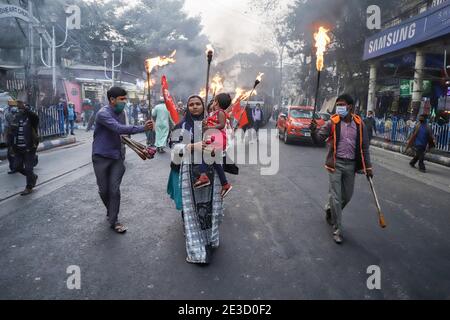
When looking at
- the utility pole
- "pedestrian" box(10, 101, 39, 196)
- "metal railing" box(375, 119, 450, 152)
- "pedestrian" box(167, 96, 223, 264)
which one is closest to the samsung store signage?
"metal railing" box(375, 119, 450, 152)

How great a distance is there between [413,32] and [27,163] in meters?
13.7

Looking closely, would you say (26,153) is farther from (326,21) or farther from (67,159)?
(326,21)

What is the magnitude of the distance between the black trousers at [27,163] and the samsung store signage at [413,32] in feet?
40.2

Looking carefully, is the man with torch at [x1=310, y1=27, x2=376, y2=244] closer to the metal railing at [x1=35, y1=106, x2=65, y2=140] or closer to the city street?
the city street

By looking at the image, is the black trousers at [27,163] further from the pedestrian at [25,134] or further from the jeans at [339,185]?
the jeans at [339,185]

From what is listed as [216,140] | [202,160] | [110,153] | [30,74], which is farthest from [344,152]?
[30,74]

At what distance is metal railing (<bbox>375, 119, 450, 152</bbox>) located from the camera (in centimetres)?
1164

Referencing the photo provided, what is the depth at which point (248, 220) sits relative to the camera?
520 cm

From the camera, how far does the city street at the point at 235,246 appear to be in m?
3.22

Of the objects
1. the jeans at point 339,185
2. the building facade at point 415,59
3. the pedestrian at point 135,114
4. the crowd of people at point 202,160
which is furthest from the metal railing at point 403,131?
the pedestrian at point 135,114

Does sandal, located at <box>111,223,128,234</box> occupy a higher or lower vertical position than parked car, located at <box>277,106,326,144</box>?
lower

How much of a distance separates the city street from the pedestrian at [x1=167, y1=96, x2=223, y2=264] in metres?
0.25
